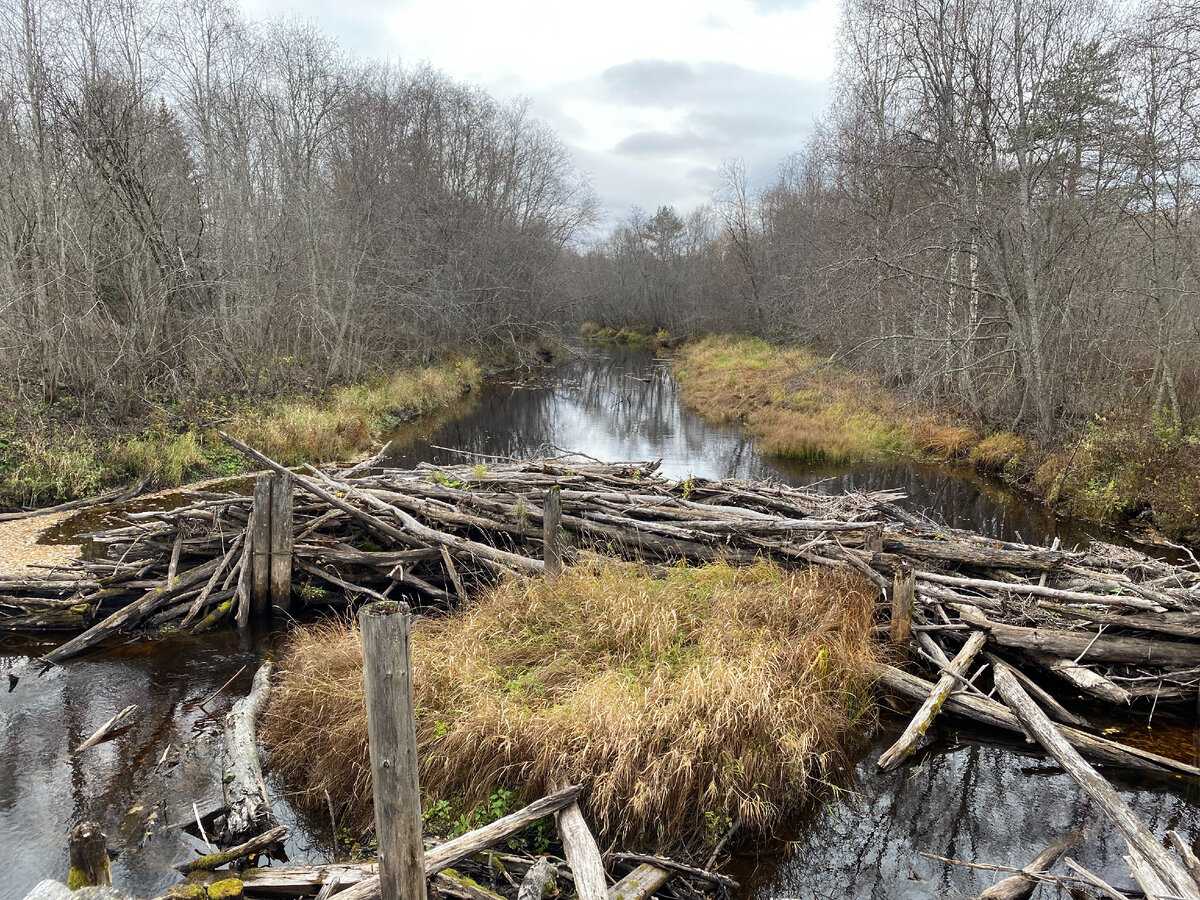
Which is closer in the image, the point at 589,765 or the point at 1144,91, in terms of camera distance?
the point at 589,765

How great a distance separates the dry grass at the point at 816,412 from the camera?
18.1m

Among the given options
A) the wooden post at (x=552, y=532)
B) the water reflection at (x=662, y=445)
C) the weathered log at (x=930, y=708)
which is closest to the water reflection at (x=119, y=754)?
the wooden post at (x=552, y=532)

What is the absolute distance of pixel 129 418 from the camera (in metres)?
14.3

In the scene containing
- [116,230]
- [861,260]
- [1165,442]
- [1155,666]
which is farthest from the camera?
[861,260]

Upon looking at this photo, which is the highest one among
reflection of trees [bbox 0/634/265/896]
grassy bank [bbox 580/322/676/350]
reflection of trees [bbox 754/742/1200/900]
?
grassy bank [bbox 580/322/676/350]

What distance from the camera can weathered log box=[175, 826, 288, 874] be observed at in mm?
4203

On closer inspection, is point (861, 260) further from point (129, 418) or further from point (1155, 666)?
point (129, 418)

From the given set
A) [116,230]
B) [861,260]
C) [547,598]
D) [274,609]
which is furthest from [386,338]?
[547,598]

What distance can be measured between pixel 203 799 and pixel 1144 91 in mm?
18010

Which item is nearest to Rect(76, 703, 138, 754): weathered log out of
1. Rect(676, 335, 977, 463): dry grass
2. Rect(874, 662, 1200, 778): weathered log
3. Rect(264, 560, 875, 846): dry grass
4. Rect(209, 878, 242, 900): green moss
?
Rect(264, 560, 875, 846): dry grass

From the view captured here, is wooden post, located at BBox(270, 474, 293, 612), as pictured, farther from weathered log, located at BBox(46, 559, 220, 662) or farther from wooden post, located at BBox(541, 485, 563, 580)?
wooden post, located at BBox(541, 485, 563, 580)

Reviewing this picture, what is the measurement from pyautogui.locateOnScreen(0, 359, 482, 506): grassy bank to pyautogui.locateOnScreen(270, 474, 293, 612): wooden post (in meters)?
6.61

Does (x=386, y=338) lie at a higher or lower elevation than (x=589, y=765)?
higher

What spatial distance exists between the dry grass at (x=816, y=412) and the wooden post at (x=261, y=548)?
519 inches
